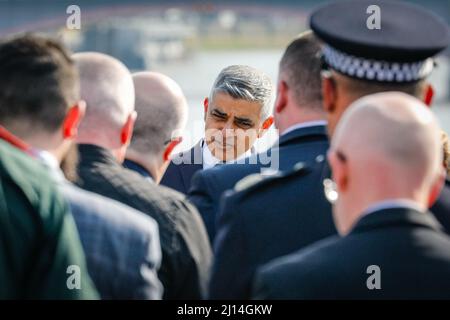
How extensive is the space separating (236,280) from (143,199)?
0.38m

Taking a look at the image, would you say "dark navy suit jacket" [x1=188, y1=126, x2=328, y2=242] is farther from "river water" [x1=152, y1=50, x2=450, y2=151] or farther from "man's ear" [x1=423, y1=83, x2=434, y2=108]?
"river water" [x1=152, y1=50, x2=450, y2=151]

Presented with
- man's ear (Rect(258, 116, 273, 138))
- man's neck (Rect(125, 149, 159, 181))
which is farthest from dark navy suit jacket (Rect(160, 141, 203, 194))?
man's neck (Rect(125, 149, 159, 181))

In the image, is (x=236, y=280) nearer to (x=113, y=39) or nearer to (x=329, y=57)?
(x=329, y=57)

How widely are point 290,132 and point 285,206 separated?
13.7 inches

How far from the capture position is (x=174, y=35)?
56625 mm

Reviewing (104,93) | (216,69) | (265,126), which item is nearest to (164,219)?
(104,93)

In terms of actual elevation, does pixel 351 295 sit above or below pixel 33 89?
below

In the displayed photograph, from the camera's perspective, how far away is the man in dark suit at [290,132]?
2.96 metres

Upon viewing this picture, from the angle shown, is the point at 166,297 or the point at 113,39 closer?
the point at 166,297

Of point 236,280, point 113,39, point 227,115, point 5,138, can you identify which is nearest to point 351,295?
point 236,280

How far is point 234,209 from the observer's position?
2.65 m

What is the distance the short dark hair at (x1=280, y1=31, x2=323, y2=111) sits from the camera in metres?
Answer: 2.96

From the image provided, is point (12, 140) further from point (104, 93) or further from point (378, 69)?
point (378, 69)

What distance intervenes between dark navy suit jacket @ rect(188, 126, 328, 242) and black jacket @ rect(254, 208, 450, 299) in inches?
34.6
